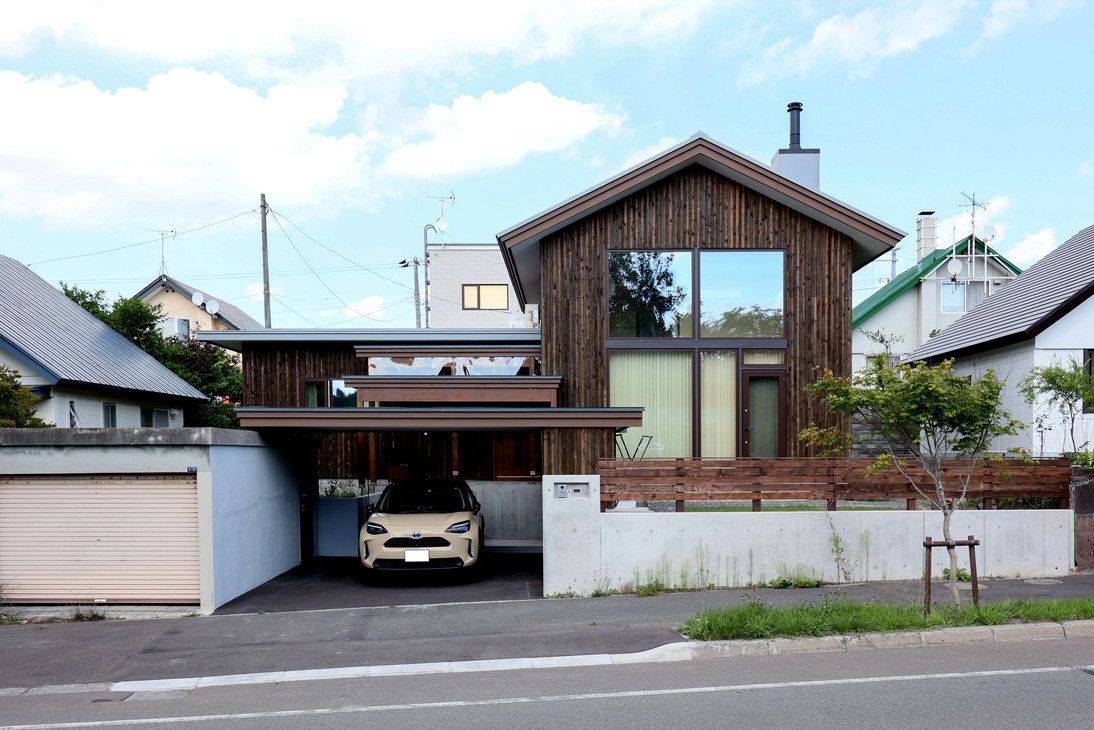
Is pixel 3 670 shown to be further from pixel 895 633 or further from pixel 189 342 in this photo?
pixel 189 342

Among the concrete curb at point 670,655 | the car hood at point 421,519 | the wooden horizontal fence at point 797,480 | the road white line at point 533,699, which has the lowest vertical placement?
the concrete curb at point 670,655

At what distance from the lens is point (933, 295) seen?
2994 centimetres

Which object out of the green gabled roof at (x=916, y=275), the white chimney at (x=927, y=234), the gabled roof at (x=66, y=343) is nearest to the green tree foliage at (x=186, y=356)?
the gabled roof at (x=66, y=343)

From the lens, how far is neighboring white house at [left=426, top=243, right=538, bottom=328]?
35.7m

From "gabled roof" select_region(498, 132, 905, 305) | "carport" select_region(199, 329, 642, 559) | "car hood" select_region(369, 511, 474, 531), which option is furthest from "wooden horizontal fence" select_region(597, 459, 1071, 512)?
"gabled roof" select_region(498, 132, 905, 305)

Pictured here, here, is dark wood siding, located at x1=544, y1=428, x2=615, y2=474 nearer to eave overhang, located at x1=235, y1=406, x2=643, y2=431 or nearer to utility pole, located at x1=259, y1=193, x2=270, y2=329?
eave overhang, located at x1=235, y1=406, x2=643, y2=431

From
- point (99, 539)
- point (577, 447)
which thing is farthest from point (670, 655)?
point (99, 539)

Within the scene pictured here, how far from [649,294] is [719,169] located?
2635 millimetres

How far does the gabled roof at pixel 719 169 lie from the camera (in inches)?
584

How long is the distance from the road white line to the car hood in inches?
208

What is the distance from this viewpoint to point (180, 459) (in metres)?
10.5

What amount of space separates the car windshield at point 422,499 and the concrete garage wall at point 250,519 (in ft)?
5.57

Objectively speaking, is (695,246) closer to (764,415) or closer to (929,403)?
(764,415)

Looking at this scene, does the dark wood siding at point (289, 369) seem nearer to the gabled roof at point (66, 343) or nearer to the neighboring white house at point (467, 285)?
the gabled roof at point (66, 343)
